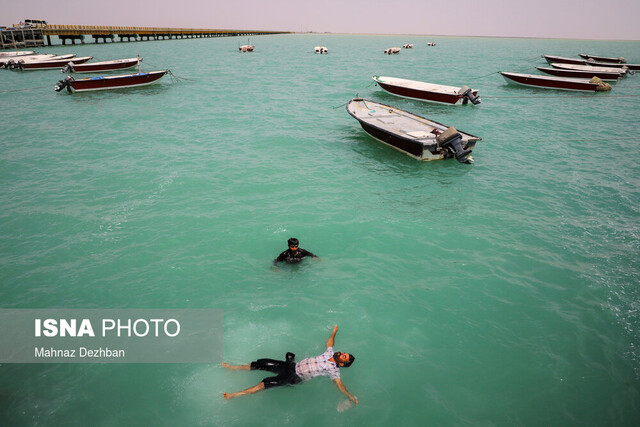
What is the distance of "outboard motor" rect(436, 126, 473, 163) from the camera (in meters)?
17.9

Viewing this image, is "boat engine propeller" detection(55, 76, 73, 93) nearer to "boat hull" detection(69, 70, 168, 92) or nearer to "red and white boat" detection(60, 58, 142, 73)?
"boat hull" detection(69, 70, 168, 92)

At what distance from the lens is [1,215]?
13508 millimetres

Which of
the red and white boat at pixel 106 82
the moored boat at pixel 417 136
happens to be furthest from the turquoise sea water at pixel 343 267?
the red and white boat at pixel 106 82

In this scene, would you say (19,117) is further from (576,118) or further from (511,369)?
(576,118)

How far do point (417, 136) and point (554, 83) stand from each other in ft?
109

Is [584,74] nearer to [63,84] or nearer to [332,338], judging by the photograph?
[332,338]

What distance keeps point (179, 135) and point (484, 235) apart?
1994cm

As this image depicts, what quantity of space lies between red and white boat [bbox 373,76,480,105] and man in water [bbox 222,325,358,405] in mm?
29558

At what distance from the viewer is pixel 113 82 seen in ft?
123

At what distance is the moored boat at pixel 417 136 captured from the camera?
18094mm

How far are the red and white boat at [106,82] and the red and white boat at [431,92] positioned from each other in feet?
85.8

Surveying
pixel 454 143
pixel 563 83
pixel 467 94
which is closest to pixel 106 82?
pixel 467 94

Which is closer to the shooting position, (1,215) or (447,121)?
(1,215)

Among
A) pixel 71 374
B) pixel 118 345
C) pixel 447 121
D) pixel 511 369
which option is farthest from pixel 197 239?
pixel 447 121
